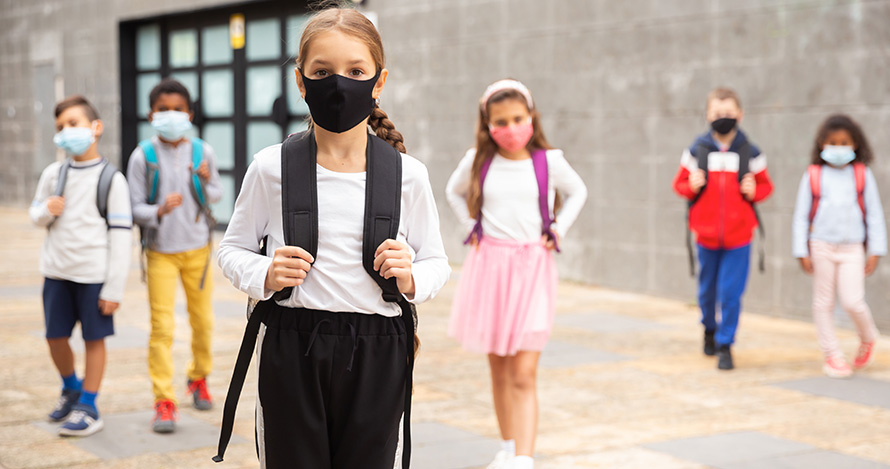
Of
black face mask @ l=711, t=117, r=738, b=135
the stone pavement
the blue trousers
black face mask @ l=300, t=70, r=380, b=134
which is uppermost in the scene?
black face mask @ l=711, t=117, r=738, b=135

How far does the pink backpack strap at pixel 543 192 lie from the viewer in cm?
534

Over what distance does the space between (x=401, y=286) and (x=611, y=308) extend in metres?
7.61

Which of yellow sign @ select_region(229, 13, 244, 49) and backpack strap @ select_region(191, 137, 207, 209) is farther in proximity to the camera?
yellow sign @ select_region(229, 13, 244, 49)

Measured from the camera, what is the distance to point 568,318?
32.2ft

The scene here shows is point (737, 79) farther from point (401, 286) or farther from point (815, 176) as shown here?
point (401, 286)

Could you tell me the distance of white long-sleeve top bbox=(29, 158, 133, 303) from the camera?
566cm

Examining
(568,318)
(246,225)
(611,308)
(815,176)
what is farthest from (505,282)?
(611,308)

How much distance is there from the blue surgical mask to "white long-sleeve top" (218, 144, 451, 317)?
307cm

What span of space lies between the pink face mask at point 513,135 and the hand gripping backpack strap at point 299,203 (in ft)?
7.90

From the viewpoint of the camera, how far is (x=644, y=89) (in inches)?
432

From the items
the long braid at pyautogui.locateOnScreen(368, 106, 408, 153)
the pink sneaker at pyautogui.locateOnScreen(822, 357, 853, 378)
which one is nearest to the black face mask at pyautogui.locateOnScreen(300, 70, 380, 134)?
the long braid at pyautogui.locateOnScreen(368, 106, 408, 153)

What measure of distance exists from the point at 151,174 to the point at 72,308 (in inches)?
32.3

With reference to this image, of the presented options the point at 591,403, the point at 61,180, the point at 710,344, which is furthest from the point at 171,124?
the point at 710,344

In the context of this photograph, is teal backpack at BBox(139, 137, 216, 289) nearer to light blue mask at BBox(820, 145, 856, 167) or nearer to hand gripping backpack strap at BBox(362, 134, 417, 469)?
hand gripping backpack strap at BBox(362, 134, 417, 469)
